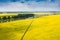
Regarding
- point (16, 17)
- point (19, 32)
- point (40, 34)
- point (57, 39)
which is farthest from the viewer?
point (16, 17)

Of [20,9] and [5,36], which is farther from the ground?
[20,9]

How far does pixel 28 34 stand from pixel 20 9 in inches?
56.5

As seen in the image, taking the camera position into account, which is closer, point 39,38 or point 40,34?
point 39,38

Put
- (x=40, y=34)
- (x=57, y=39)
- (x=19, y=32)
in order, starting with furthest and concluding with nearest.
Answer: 1. (x=19, y=32)
2. (x=40, y=34)
3. (x=57, y=39)

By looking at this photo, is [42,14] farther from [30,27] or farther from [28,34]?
[28,34]

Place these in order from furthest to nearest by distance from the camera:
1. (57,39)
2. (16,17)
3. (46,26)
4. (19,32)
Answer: (16,17), (46,26), (19,32), (57,39)

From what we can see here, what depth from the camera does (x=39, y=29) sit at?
2129mm

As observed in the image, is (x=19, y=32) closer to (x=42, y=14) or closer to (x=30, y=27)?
(x=30, y=27)

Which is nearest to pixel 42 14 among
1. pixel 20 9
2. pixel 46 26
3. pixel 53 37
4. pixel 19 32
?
pixel 20 9

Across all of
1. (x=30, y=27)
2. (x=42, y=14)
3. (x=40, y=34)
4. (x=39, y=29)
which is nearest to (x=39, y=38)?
(x=40, y=34)

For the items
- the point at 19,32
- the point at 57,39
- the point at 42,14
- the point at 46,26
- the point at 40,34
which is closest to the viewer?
the point at 57,39

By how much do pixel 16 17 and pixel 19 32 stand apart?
33.2 inches

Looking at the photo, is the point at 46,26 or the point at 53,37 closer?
the point at 53,37

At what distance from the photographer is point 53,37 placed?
1.81m
